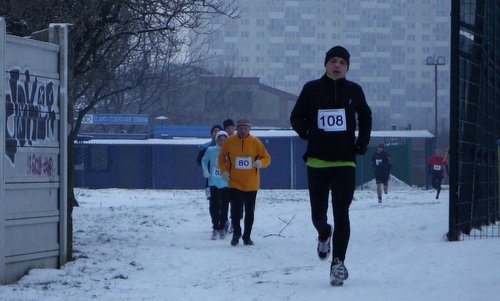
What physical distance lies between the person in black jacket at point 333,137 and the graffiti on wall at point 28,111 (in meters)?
2.55

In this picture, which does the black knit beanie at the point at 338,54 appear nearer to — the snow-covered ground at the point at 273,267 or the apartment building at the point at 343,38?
the snow-covered ground at the point at 273,267

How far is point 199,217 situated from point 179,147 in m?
31.2

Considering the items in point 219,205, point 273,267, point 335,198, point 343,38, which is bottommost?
point 273,267

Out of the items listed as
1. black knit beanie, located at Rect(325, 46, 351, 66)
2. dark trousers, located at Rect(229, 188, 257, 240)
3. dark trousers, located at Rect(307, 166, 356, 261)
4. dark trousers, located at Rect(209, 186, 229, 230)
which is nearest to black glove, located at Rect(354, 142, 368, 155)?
dark trousers, located at Rect(307, 166, 356, 261)

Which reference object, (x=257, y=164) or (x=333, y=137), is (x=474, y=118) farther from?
(x=333, y=137)

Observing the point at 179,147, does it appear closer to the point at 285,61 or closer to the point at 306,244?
the point at 306,244

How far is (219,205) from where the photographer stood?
1549cm

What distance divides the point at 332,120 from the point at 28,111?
2949mm

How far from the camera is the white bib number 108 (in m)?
8.33

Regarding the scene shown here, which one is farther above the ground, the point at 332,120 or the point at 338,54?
the point at 338,54

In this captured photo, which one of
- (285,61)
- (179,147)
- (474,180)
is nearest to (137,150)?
(179,147)

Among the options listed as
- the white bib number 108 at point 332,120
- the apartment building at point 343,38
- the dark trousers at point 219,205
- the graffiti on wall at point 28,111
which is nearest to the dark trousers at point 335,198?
the white bib number 108 at point 332,120

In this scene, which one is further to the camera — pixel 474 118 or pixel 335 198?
pixel 474 118

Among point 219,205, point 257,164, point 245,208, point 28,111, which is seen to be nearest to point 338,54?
point 28,111
